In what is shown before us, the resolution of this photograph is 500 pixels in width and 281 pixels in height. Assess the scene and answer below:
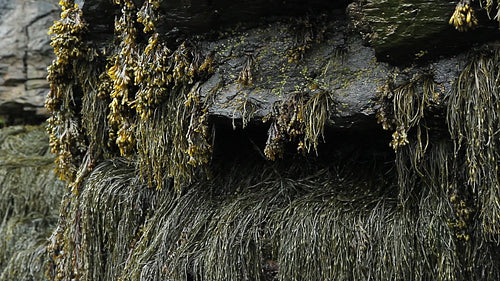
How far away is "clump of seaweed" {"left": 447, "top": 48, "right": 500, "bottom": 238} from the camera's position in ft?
9.68

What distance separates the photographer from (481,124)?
2.96 meters

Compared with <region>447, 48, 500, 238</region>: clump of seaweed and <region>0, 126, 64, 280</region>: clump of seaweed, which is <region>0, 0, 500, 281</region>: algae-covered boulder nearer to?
<region>447, 48, 500, 238</region>: clump of seaweed

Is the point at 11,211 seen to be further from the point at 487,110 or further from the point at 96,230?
the point at 487,110

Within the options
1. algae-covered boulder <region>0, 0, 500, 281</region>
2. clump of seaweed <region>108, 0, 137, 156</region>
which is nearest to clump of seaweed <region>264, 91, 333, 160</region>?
algae-covered boulder <region>0, 0, 500, 281</region>

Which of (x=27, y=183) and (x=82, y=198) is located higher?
(x=82, y=198)

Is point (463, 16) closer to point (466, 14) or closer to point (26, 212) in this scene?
point (466, 14)

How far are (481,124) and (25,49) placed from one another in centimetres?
539

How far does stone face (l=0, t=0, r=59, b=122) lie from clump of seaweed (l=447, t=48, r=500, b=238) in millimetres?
5065

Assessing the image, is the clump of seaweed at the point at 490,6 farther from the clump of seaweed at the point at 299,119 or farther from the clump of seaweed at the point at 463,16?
the clump of seaweed at the point at 299,119

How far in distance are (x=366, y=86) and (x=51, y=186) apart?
146 inches

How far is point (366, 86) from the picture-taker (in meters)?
3.32

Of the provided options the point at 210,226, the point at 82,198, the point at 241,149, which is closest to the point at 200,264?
the point at 210,226

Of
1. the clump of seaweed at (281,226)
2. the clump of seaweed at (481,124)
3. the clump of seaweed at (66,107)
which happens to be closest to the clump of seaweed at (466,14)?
the clump of seaweed at (481,124)

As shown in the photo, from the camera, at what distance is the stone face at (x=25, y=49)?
6.52 metres
